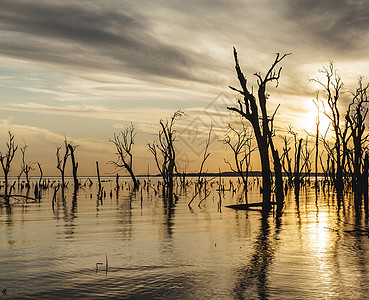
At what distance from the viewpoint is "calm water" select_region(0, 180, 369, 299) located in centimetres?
671

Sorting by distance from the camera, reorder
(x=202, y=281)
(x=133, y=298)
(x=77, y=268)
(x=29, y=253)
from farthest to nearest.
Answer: (x=29, y=253) → (x=77, y=268) → (x=202, y=281) → (x=133, y=298)

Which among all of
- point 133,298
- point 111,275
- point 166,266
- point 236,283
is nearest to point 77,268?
point 111,275

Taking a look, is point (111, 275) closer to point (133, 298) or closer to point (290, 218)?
point (133, 298)

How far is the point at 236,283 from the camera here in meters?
7.09

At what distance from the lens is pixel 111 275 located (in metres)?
7.68

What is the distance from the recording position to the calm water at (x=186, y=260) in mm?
6711

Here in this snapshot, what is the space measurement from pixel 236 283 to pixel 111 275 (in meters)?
2.16

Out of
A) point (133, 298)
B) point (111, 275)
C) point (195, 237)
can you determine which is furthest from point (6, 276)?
point (195, 237)

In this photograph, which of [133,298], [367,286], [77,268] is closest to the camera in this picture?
[133,298]

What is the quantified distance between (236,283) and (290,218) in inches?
405

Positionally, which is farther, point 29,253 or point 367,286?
point 29,253

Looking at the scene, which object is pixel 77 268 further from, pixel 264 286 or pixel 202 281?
pixel 264 286

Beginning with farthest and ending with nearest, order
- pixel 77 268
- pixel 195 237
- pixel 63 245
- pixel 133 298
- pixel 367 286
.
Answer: pixel 195 237, pixel 63 245, pixel 77 268, pixel 367 286, pixel 133 298

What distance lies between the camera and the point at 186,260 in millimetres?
8969
